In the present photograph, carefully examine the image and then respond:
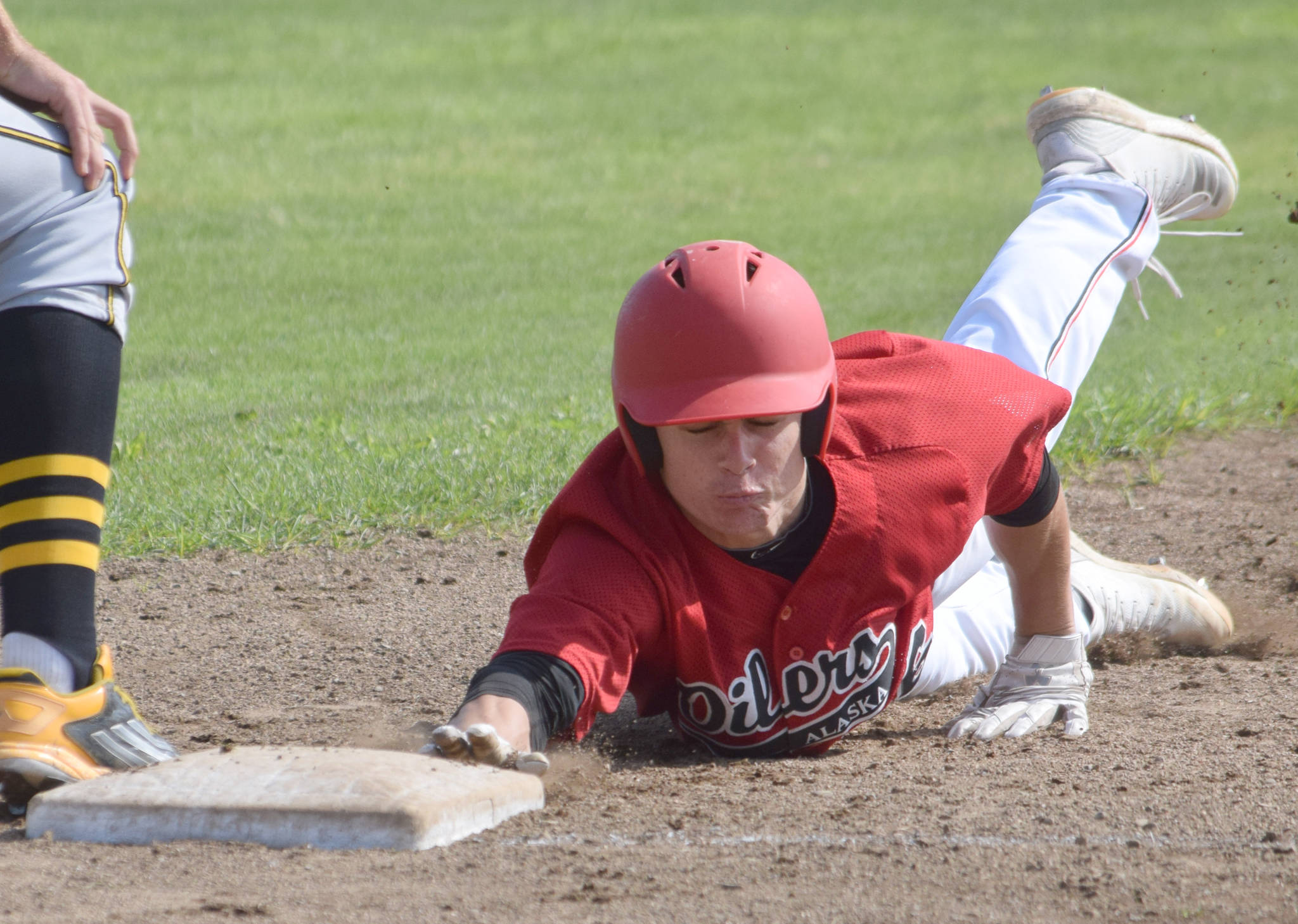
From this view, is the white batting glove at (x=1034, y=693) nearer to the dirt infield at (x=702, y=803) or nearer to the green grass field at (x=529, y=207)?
the dirt infield at (x=702, y=803)

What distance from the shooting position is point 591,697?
2848 mm

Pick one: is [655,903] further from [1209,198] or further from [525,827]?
[1209,198]

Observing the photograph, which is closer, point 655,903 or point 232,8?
point 655,903

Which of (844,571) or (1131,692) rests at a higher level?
(844,571)

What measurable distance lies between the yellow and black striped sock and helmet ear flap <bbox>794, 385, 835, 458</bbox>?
1.04 meters

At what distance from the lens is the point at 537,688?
2.76 meters

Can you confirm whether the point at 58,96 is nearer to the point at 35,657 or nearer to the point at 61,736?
the point at 35,657

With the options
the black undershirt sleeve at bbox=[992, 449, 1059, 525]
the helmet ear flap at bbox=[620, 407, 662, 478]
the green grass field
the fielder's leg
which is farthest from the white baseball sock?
the green grass field

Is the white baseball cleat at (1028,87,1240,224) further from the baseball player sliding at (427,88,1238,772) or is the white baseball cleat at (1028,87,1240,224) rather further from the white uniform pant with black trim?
the baseball player sliding at (427,88,1238,772)

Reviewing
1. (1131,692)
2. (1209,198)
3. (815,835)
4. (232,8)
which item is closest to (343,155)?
(232,8)

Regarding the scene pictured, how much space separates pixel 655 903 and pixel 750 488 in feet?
2.76

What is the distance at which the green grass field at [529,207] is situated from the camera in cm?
607

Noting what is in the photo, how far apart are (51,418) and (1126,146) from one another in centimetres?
333

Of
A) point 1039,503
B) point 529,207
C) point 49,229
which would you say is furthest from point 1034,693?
point 529,207
